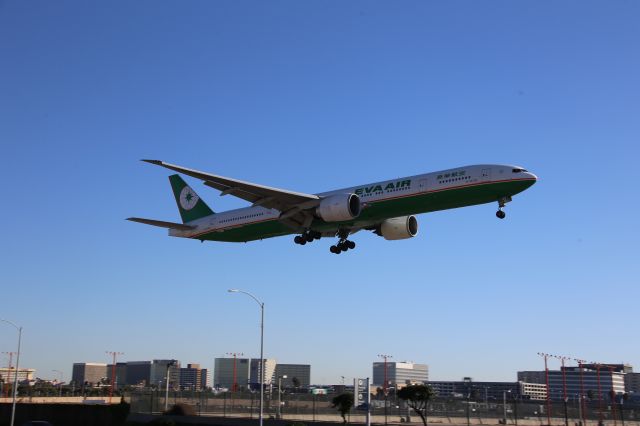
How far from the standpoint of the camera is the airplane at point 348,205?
146 ft

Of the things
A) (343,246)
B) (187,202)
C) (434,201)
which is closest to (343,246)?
(343,246)

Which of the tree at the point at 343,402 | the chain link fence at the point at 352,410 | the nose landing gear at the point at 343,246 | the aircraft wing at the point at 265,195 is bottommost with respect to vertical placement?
the chain link fence at the point at 352,410

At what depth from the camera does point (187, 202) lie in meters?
67.2

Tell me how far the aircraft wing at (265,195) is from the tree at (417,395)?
18427 mm

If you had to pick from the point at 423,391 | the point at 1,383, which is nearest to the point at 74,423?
the point at 423,391

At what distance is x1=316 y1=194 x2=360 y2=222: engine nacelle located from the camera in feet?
158

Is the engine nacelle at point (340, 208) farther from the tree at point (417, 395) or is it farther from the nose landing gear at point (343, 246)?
the tree at point (417, 395)

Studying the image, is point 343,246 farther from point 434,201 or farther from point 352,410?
point 352,410

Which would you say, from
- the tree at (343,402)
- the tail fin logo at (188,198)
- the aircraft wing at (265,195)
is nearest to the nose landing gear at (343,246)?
the aircraft wing at (265,195)

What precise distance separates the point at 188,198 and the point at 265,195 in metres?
19.2

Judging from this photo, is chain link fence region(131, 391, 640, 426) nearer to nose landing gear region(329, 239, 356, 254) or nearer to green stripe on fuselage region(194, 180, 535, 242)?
nose landing gear region(329, 239, 356, 254)

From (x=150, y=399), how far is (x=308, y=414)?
1700cm

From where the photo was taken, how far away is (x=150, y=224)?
188 feet

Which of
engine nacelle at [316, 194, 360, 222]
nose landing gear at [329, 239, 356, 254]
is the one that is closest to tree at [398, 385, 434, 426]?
nose landing gear at [329, 239, 356, 254]
